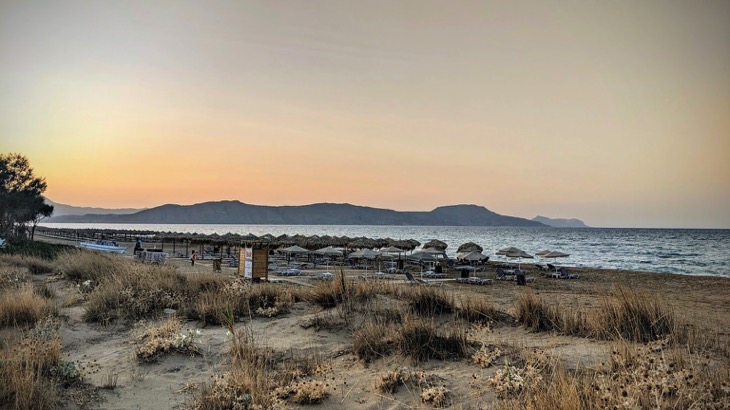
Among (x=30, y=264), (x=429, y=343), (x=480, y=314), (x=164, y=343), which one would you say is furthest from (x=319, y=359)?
(x=30, y=264)

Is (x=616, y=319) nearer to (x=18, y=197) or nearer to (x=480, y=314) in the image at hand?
(x=480, y=314)

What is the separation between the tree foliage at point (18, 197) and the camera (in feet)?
134

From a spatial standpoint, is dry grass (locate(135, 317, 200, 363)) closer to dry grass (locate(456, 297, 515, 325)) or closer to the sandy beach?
the sandy beach

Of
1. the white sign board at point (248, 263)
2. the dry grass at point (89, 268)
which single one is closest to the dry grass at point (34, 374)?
the dry grass at point (89, 268)

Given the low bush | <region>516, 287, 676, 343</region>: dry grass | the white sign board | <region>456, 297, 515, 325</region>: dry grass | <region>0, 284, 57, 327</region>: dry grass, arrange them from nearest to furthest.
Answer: the low bush → <region>516, 287, 676, 343</region>: dry grass → <region>456, 297, 515, 325</region>: dry grass → <region>0, 284, 57, 327</region>: dry grass → the white sign board

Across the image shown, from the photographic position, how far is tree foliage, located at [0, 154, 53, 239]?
134 feet

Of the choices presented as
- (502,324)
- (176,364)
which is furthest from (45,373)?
(502,324)

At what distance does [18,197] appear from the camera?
41.9 m

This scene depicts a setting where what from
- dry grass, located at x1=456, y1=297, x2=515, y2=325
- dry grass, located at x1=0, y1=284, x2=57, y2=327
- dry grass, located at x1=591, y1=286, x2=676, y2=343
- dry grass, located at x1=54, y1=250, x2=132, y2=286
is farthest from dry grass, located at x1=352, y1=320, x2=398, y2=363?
dry grass, located at x1=54, y1=250, x2=132, y2=286

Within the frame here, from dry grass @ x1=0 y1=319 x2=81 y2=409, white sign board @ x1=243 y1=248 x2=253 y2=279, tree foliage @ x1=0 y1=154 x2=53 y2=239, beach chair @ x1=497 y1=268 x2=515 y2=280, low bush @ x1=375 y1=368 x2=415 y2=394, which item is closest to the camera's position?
dry grass @ x1=0 y1=319 x2=81 y2=409

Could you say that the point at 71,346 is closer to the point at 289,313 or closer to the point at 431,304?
the point at 289,313

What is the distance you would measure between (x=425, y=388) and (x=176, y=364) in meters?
3.90

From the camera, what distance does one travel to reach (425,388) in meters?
5.11

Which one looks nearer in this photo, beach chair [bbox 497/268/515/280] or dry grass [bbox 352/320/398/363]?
dry grass [bbox 352/320/398/363]
